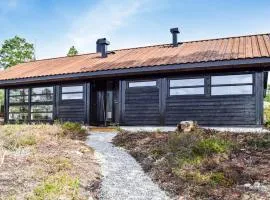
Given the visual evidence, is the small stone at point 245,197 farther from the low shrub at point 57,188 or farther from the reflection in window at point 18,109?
the reflection in window at point 18,109

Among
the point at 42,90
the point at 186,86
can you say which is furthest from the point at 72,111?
the point at 186,86

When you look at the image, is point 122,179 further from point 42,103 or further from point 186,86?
point 42,103

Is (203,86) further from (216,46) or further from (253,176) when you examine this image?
(253,176)

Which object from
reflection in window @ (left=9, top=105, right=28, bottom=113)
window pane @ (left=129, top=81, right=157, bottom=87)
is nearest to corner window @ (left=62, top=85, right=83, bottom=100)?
reflection in window @ (left=9, top=105, right=28, bottom=113)

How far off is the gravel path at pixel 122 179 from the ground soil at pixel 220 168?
0.73ft

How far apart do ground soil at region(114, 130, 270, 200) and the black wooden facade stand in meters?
3.22

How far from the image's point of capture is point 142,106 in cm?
1574

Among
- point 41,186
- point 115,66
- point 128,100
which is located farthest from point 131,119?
point 41,186

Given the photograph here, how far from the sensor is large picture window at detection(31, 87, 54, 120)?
18.5 metres

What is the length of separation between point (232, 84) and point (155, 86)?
3259 mm

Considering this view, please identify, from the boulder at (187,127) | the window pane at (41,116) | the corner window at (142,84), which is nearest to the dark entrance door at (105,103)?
the corner window at (142,84)

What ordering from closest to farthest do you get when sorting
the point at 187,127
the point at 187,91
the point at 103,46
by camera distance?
the point at 187,127, the point at 187,91, the point at 103,46

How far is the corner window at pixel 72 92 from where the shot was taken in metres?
17.6

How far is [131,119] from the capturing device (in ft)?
52.5
